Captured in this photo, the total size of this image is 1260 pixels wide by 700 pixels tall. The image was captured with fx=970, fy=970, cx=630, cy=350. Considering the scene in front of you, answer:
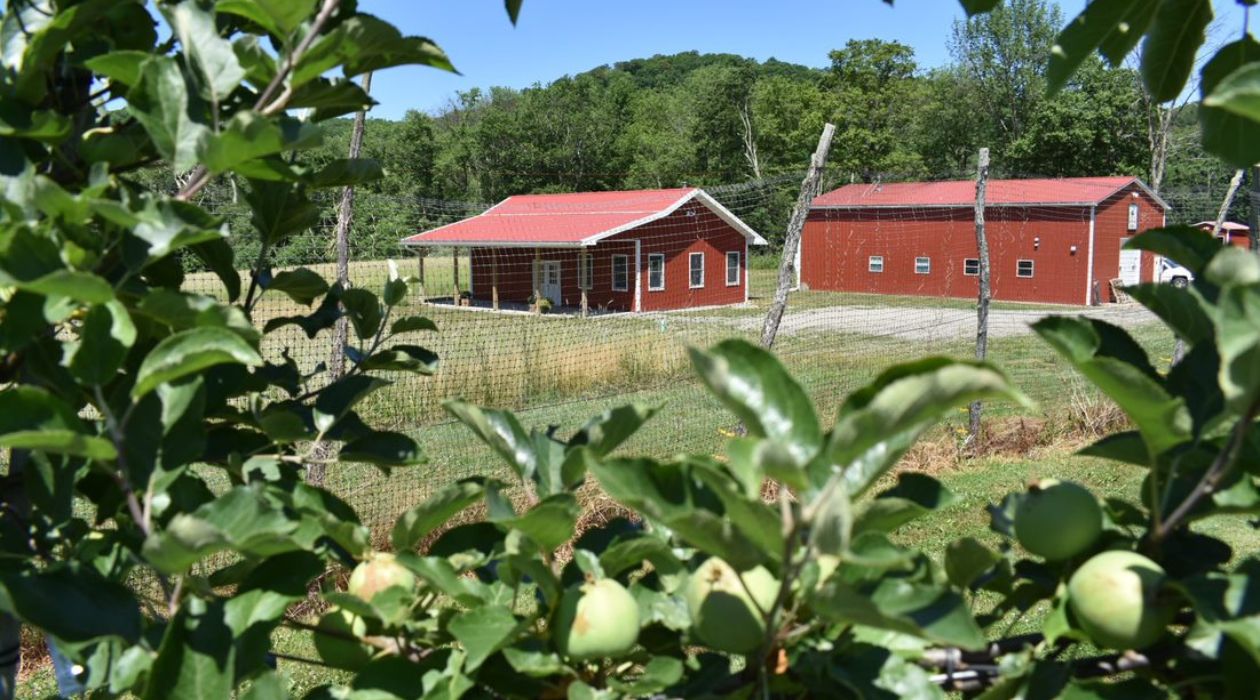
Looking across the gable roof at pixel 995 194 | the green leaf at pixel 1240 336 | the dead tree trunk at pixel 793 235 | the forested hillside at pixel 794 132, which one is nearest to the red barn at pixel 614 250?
the gable roof at pixel 995 194

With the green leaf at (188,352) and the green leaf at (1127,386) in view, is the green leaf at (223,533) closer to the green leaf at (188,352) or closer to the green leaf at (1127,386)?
the green leaf at (188,352)

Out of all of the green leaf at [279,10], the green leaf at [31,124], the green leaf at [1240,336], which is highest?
the green leaf at [279,10]

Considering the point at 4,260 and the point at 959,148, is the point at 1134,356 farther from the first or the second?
the point at 959,148

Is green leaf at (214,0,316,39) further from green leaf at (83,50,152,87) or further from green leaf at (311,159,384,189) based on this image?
green leaf at (311,159,384,189)

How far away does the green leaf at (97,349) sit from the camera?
2.83ft

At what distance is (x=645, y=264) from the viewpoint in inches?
925

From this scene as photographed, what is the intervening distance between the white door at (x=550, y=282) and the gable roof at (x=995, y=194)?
7.10 meters

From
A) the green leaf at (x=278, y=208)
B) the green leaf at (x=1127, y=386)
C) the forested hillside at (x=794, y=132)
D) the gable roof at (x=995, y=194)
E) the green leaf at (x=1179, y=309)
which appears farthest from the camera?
the forested hillside at (x=794, y=132)

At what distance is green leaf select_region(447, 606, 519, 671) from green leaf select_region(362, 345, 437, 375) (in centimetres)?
55

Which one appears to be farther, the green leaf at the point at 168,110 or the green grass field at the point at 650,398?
the green grass field at the point at 650,398

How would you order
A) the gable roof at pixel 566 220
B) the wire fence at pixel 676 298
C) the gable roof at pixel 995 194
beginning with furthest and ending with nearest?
the gable roof at pixel 995 194
the gable roof at pixel 566 220
the wire fence at pixel 676 298

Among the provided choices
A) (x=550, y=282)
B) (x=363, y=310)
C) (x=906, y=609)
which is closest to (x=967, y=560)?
(x=906, y=609)

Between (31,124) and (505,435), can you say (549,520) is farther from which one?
(31,124)

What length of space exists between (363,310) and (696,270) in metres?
23.4
